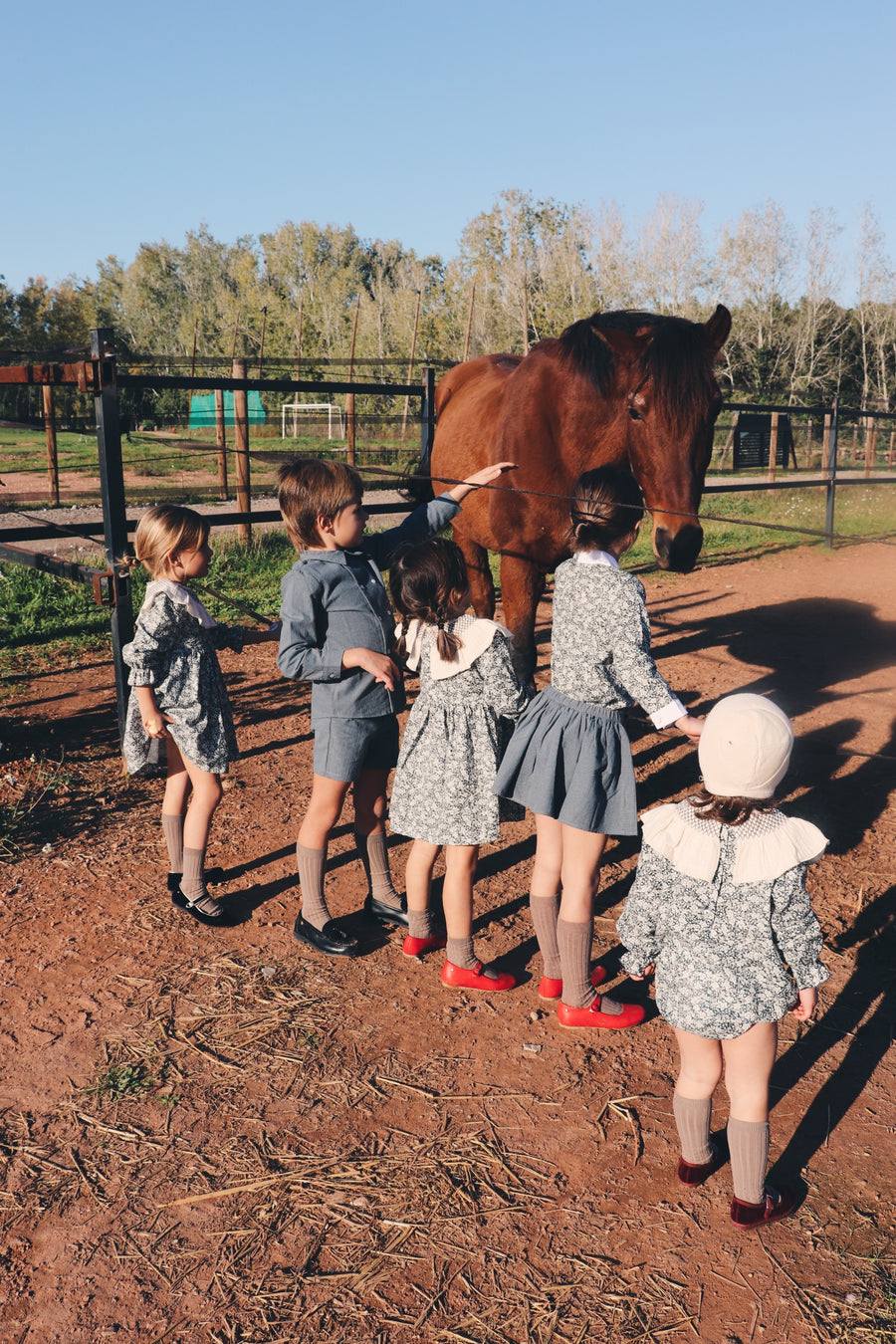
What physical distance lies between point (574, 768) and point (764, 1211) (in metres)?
1.09

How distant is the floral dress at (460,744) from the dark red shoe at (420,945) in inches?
17.0

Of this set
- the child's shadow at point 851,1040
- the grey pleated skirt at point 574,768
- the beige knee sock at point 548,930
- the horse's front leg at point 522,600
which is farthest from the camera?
the horse's front leg at point 522,600

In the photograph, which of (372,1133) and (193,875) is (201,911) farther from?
(372,1133)

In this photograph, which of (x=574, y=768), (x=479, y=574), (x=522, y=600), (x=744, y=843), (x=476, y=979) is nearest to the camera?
(x=744, y=843)

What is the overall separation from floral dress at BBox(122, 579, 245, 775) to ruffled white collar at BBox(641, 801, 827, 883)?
171 cm

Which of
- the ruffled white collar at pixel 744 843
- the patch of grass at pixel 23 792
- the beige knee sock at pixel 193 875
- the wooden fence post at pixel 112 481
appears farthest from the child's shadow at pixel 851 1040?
the wooden fence post at pixel 112 481

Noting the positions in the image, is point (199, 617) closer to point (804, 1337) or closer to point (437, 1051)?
point (437, 1051)

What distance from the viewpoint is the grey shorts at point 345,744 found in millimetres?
2863

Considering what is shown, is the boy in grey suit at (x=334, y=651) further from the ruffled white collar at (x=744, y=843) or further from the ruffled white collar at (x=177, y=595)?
the ruffled white collar at (x=744, y=843)

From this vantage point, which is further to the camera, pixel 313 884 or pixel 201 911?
pixel 201 911

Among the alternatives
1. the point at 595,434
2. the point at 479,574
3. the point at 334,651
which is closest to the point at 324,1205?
the point at 334,651

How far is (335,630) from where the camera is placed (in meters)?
2.84

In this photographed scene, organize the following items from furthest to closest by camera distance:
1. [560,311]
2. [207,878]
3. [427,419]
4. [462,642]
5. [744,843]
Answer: [560,311] < [427,419] < [207,878] < [462,642] < [744,843]

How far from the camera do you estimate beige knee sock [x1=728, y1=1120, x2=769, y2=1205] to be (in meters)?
1.87
